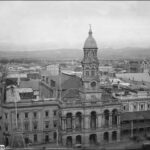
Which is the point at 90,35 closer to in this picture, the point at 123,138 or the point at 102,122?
the point at 102,122

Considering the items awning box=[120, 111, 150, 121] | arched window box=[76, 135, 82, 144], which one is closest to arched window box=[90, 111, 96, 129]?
arched window box=[76, 135, 82, 144]

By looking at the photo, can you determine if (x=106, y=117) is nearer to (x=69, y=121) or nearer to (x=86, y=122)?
(x=86, y=122)

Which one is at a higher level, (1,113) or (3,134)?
(1,113)

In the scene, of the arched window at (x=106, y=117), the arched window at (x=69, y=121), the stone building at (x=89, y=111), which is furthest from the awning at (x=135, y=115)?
the arched window at (x=69, y=121)

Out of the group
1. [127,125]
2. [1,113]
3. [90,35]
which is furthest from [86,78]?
[1,113]

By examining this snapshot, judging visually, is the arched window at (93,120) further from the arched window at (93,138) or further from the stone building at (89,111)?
the arched window at (93,138)
